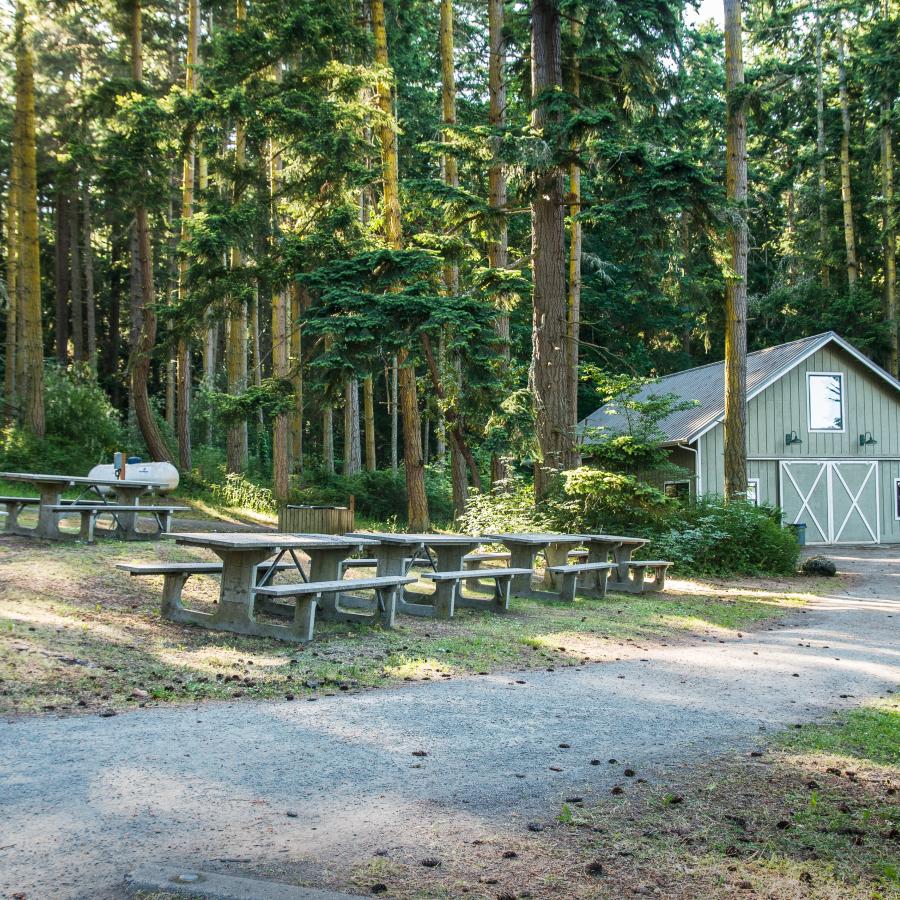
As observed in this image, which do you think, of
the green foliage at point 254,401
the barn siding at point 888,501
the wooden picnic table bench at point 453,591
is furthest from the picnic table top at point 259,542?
the barn siding at point 888,501

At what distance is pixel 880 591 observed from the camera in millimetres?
14812

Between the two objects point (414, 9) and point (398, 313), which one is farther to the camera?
point (414, 9)

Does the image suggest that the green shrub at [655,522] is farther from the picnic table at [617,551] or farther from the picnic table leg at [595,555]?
the picnic table leg at [595,555]

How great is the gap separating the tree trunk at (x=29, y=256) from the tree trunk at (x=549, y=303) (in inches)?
451

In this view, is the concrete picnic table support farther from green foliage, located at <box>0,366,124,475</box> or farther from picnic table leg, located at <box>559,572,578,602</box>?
green foliage, located at <box>0,366,124,475</box>

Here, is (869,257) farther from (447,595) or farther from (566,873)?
(566,873)

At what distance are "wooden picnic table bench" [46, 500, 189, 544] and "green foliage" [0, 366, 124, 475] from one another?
22.8 ft

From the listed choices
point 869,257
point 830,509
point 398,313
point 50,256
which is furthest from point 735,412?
point 50,256

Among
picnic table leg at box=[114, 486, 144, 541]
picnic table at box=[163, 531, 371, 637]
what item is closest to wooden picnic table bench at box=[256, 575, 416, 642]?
picnic table at box=[163, 531, 371, 637]

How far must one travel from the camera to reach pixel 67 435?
70.4 feet

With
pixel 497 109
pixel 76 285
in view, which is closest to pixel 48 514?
pixel 497 109

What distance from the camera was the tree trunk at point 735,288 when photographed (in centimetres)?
1811

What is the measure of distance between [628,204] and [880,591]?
774 cm

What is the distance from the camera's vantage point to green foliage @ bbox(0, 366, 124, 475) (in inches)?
765
